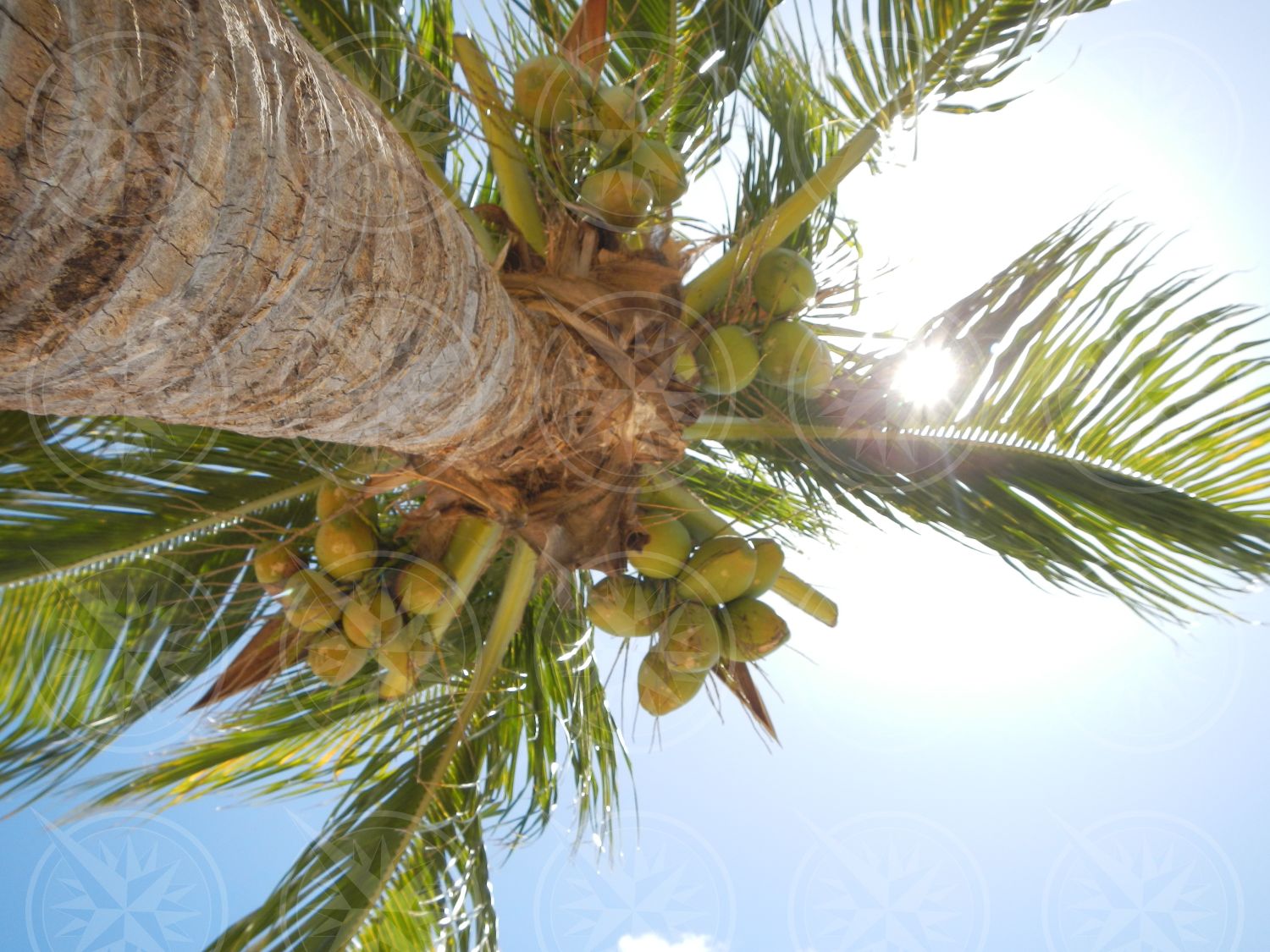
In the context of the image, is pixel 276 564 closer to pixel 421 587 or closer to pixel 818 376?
pixel 421 587

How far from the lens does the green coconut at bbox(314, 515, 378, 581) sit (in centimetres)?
219

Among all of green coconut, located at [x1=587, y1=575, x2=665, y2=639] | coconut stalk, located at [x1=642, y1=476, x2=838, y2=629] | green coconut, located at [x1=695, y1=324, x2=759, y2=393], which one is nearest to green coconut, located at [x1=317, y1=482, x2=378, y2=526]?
green coconut, located at [x1=587, y1=575, x2=665, y2=639]

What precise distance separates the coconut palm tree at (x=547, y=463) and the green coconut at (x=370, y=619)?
0.03ft

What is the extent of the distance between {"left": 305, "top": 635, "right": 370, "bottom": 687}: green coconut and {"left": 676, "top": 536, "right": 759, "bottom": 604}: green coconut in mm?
912

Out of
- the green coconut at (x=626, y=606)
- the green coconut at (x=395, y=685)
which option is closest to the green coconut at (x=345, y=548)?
the green coconut at (x=395, y=685)

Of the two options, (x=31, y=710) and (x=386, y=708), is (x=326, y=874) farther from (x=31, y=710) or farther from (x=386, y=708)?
(x=31, y=710)

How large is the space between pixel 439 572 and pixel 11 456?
129 centimetres

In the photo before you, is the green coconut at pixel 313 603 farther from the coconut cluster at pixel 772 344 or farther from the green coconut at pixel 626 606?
the coconut cluster at pixel 772 344

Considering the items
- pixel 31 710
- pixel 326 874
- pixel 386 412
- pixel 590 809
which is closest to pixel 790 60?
pixel 386 412

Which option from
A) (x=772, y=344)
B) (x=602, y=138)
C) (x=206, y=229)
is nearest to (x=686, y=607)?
(x=772, y=344)

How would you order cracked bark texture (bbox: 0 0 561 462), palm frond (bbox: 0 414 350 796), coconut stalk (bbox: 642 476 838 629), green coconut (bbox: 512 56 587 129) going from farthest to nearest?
palm frond (bbox: 0 414 350 796)
coconut stalk (bbox: 642 476 838 629)
green coconut (bbox: 512 56 587 129)
cracked bark texture (bbox: 0 0 561 462)

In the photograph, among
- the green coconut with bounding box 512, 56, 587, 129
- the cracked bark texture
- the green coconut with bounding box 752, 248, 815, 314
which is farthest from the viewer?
the green coconut with bounding box 752, 248, 815, 314

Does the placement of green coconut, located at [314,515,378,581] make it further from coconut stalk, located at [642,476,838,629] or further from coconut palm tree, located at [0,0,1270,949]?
coconut stalk, located at [642,476,838,629]

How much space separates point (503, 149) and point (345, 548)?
1.16 meters
